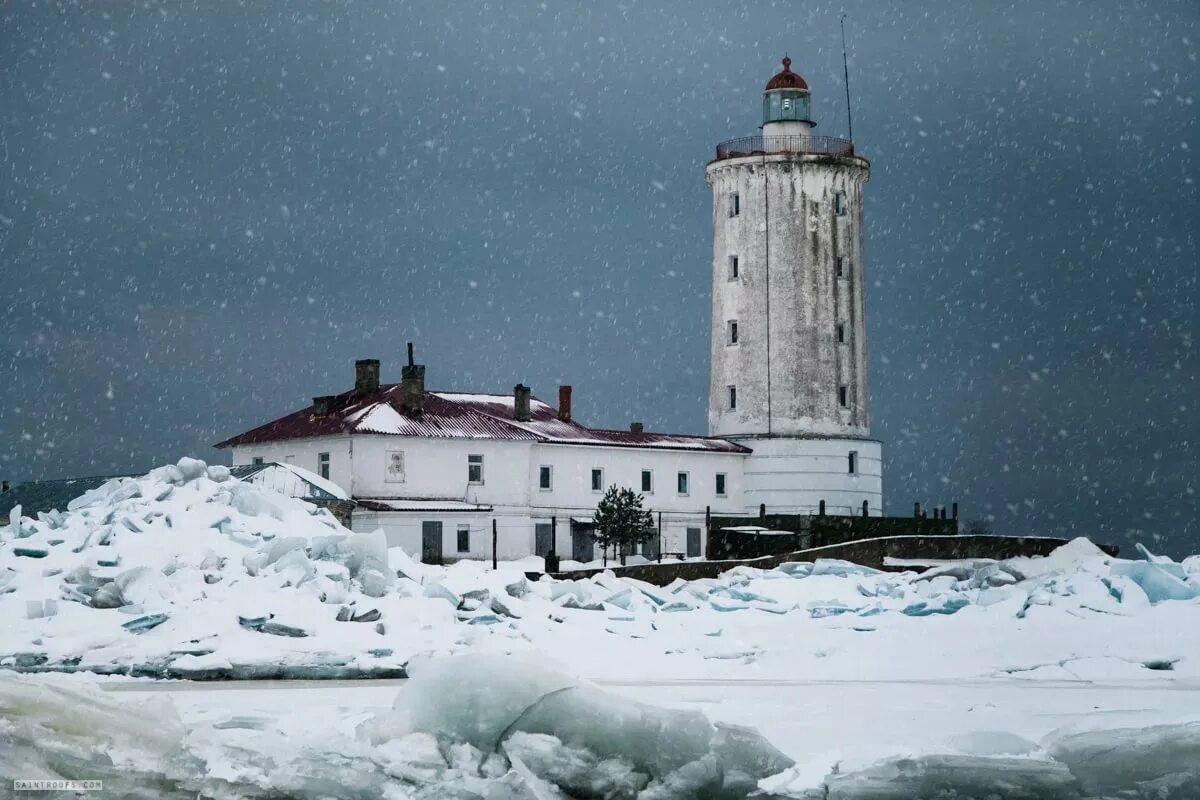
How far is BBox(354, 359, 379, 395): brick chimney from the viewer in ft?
174

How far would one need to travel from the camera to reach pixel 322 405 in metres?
52.5

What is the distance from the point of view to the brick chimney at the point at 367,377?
174 feet

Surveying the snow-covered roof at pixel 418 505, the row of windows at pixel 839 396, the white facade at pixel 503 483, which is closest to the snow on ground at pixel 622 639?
the snow-covered roof at pixel 418 505

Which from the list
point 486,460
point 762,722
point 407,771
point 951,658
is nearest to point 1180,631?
point 951,658

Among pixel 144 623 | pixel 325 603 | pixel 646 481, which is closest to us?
pixel 144 623

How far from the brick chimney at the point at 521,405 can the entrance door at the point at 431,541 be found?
22.8 ft

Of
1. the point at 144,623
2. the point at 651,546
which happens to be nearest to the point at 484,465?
the point at 651,546

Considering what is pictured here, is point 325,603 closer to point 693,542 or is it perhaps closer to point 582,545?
point 582,545

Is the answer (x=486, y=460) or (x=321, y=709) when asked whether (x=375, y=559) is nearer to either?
(x=321, y=709)

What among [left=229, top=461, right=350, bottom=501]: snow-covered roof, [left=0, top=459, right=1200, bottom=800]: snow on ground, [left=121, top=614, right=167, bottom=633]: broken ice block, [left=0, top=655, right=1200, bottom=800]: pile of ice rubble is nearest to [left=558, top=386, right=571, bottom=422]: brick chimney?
[left=229, top=461, right=350, bottom=501]: snow-covered roof

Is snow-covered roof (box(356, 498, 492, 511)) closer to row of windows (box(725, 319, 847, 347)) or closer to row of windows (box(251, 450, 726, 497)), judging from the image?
row of windows (box(251, 450, 726, 497))

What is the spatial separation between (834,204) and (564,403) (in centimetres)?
1132

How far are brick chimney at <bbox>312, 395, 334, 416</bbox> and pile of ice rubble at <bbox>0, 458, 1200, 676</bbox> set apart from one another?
27.2 metres

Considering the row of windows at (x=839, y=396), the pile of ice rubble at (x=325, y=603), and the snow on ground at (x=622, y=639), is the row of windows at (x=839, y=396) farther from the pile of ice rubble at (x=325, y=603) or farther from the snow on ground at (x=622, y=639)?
the pile of ice rubble at (x=325, y=603)
